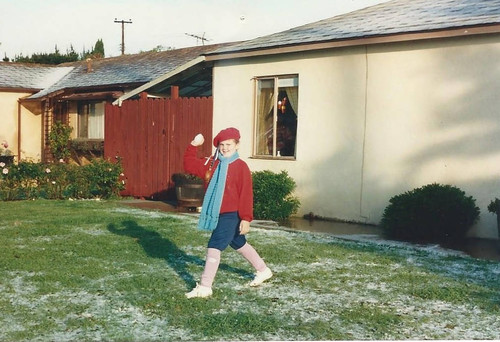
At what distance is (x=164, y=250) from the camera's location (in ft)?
27.3

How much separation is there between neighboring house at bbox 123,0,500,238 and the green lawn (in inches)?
86.9

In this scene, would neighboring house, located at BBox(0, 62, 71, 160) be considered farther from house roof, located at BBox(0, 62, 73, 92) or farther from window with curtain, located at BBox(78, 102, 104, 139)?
window with curtain, located at BBox(78, 102, 104, 139)

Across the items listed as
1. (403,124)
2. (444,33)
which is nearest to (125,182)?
(403,124)

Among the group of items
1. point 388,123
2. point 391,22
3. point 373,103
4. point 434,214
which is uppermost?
point 391,22

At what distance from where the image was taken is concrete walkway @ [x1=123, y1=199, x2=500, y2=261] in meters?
8.88

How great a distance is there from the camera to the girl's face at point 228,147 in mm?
6172

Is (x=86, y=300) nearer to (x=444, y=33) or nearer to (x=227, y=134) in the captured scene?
(x=227, y=134)

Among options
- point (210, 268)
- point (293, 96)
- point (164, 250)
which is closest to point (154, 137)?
point (293, 96)

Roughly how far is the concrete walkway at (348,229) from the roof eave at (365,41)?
3187 mm

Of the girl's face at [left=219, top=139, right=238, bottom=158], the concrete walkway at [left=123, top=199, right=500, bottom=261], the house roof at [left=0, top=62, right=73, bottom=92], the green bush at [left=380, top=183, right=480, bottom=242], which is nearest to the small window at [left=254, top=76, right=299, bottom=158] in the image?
the concrete walkway at [left=123, top=199, right=500, bottom=261]

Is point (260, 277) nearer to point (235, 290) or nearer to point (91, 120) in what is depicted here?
point (235, 290)

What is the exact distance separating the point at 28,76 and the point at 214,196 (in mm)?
24154

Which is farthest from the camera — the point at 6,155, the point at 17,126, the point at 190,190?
the point at 17,126

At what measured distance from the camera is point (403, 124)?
11164 mm
